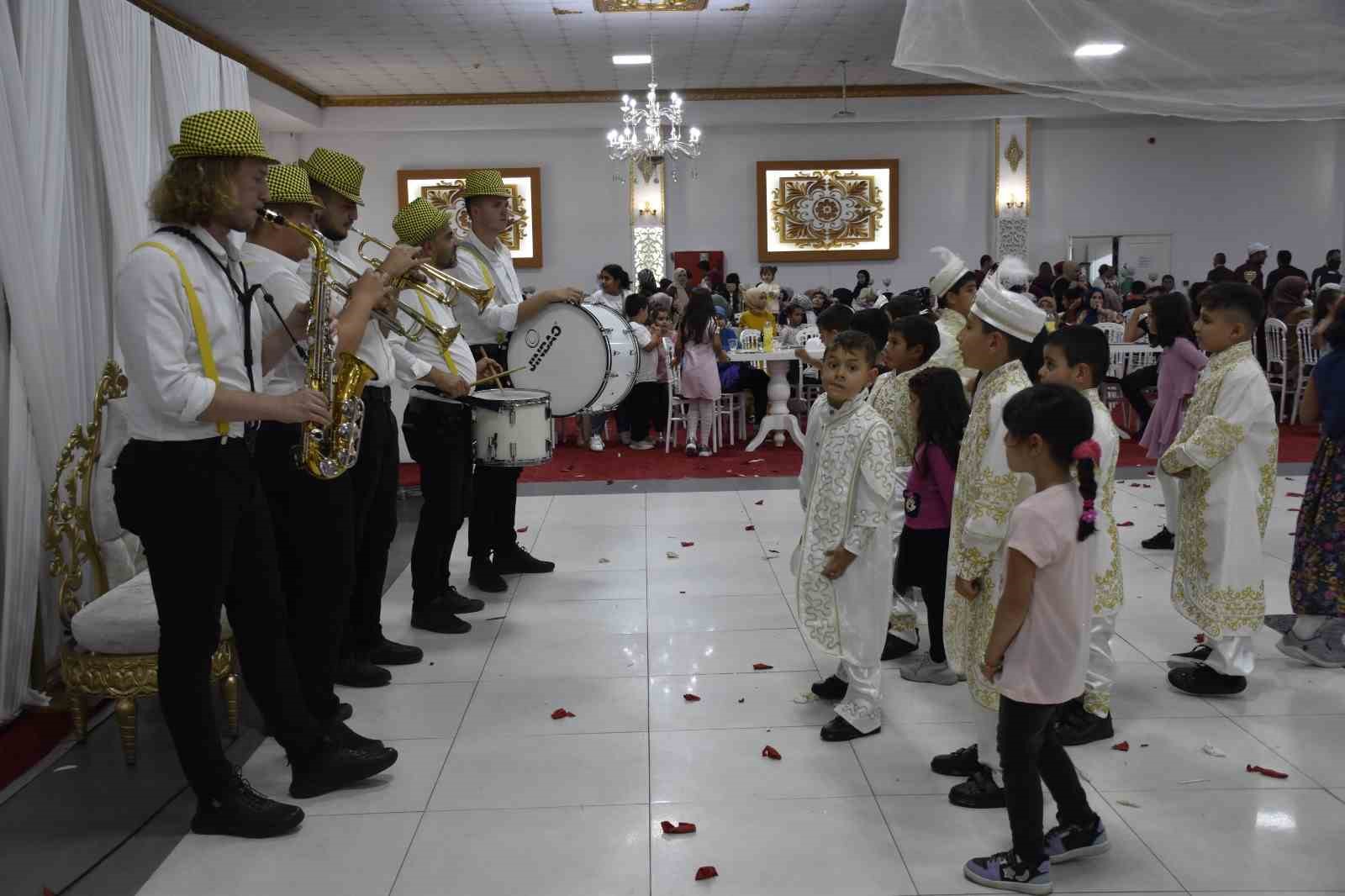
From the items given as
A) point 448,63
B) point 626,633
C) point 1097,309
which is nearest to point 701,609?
point 626,633

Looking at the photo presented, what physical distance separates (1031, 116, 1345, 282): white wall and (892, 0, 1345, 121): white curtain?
14492 mm

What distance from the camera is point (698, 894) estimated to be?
2459 mm

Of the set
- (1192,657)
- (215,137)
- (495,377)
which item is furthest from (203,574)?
(1192,657)

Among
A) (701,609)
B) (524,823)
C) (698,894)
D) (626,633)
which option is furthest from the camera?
(701,609)

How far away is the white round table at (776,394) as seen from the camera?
8938mm

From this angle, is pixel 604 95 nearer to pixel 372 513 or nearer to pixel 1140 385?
pixel 1140 385

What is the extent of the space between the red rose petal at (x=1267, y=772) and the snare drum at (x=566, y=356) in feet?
9.79

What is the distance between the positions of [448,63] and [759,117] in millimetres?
4453

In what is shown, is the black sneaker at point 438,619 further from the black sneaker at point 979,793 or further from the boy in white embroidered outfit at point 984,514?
the black sneaker at point 979,793

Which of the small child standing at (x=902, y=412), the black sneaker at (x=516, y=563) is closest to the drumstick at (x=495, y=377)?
the black sneaker at (x=516, y=563)

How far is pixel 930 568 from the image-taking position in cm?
379

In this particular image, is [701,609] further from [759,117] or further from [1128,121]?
[1128,121]

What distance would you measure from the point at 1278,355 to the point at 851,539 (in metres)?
8.27

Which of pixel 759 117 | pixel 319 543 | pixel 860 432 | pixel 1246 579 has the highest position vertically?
pixel 759 117
